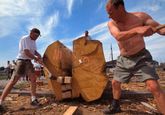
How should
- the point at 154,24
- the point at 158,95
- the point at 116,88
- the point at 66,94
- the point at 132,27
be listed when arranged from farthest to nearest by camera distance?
1. the point at 66,94
2. the point at 116,88
3. the point at 132,27
4. the point at 154,24
5. the point at 158,95

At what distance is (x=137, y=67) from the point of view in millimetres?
5059

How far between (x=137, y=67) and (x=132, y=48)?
32 cm

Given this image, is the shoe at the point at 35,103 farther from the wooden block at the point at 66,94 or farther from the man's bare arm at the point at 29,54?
the man's bare arm at the point at 29,54

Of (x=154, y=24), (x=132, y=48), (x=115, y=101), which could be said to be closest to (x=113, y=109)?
(x=115, y=101)

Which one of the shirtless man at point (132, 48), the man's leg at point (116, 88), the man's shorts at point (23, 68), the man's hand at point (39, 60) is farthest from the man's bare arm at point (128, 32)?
the man's shorts at point (23, 68)

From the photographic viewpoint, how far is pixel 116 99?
5.64m

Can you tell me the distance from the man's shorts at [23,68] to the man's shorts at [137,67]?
85.5 inches

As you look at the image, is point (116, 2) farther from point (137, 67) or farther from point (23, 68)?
point (23, 68)

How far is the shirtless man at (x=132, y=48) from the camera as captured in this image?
180 inches

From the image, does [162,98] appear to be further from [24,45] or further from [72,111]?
[24,45]

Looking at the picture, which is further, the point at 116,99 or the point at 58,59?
the point at 58,59

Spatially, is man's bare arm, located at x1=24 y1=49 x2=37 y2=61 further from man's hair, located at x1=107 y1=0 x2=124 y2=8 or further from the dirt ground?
man's hair, located at x1=107 y1=0 x2=124 y2=8

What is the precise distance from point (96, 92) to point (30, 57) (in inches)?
63.1

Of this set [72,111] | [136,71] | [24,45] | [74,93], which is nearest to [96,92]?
[74,93]
